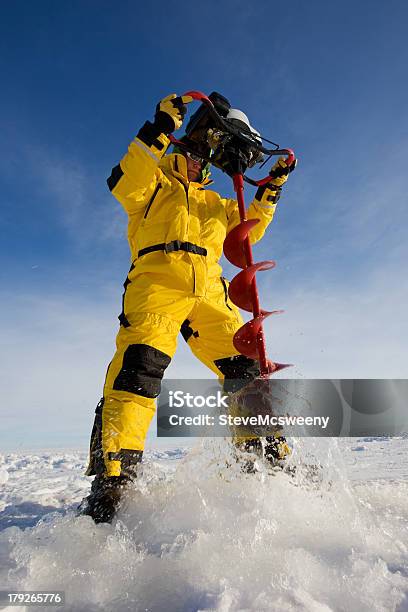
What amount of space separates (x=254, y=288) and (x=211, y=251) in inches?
23.5

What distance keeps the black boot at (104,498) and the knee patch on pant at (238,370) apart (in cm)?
114

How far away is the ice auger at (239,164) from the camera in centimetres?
256

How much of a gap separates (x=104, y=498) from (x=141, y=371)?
2.46 feet

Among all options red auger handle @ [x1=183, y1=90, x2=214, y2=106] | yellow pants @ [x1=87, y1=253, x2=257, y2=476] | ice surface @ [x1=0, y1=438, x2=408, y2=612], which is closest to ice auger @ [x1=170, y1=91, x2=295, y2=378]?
red auger handle @ [x1=183, y1=90, x2=214, y2=106]

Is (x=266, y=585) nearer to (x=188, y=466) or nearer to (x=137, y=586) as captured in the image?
(x=137, y=586)

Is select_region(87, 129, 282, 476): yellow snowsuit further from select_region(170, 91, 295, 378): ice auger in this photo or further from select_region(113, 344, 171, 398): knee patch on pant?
select_region(170, 91, 295, 378): ice auger

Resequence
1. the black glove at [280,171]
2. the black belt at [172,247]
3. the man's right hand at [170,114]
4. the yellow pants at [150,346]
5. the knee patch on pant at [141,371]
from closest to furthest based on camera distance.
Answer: the yellow pants at [150,346]
the knee patch on pant at [141,371]
the man's right hand at [170,114]
the black belt at [172,247]
the black glove at [280,171]

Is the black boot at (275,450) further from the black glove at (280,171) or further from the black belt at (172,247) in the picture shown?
the black glove at (280,171)

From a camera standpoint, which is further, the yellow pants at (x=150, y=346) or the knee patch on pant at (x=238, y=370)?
the knee patch on pant at (x=238, y=370)

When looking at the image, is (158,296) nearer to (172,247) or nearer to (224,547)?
(172,247)

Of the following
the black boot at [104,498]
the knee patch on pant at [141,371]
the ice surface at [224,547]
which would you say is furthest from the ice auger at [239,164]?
the black boot at [104,498]

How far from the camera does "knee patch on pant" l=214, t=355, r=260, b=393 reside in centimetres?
304

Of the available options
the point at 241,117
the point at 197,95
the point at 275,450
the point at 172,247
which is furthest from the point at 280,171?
the point at 275,450

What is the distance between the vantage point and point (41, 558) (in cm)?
150
